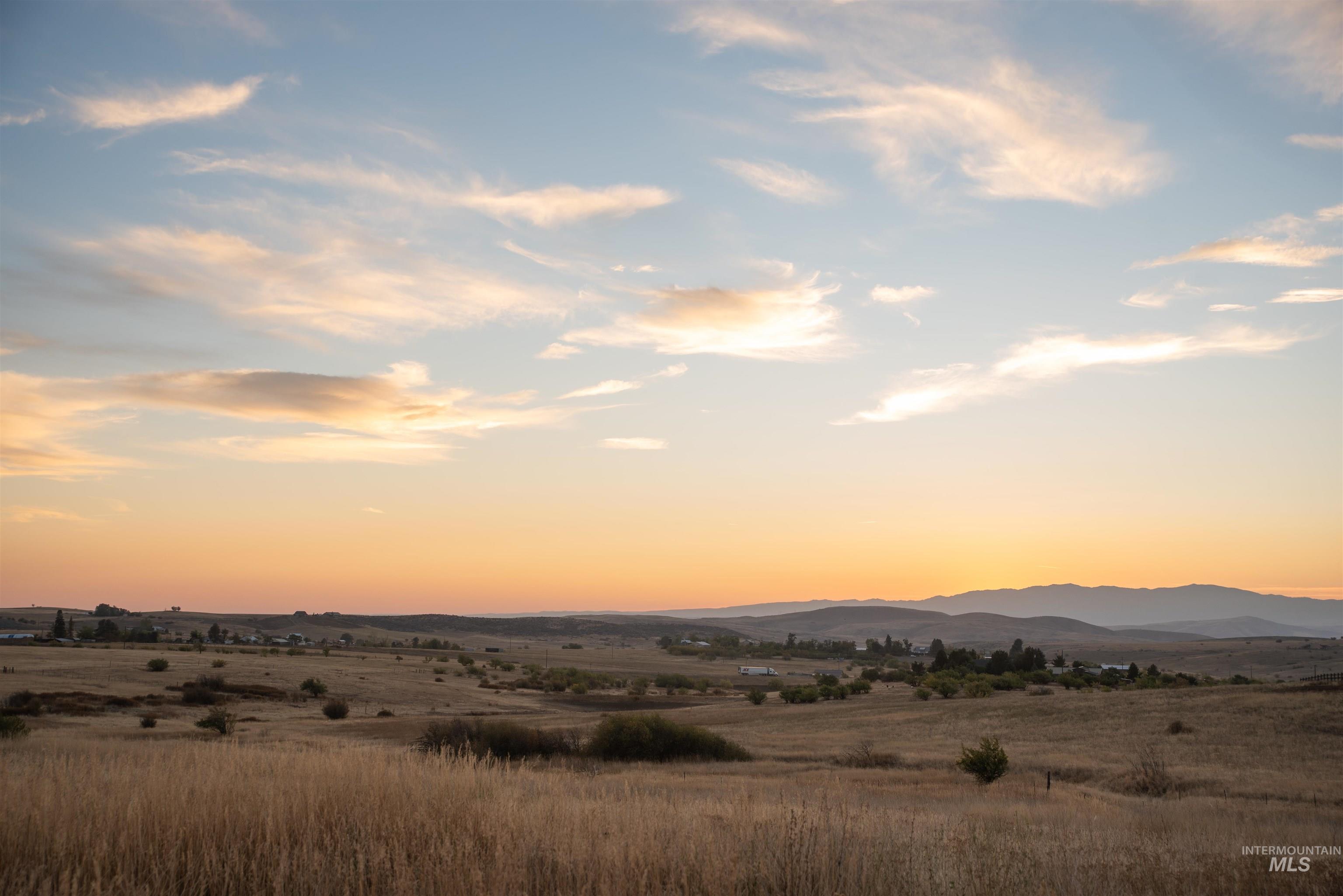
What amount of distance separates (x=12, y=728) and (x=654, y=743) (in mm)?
22371

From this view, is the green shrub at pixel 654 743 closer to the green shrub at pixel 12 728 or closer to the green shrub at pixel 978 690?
the green shrub at pixel 12 728

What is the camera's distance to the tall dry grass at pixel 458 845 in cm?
625

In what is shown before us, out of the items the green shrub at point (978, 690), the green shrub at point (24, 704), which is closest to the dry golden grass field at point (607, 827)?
the green shrub at point (24, 704)

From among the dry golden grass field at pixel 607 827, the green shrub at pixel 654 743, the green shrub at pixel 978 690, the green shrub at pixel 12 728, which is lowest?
the green shrub at pixel 978 690

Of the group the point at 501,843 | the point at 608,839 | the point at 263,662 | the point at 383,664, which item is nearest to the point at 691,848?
the point at 608,839

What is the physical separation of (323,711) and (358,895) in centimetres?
5088

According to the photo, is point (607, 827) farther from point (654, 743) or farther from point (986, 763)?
point (654, 743)

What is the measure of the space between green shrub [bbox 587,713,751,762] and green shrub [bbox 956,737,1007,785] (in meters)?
10.3

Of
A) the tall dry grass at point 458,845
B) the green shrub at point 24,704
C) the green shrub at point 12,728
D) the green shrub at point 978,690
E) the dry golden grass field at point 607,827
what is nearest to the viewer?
the tall dry grass at point 458,845

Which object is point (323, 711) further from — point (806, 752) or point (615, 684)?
point (615, 684)

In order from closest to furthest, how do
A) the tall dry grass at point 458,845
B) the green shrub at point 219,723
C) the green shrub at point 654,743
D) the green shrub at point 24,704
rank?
the tall dry grass at point 458,845, the green shrub at point 219,723, the green shrub at point 654,743, the green shrub at point 24,704

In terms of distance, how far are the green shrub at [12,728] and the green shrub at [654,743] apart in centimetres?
1948

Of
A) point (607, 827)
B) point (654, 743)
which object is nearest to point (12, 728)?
point (654, 743)

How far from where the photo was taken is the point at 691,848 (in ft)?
21.5
